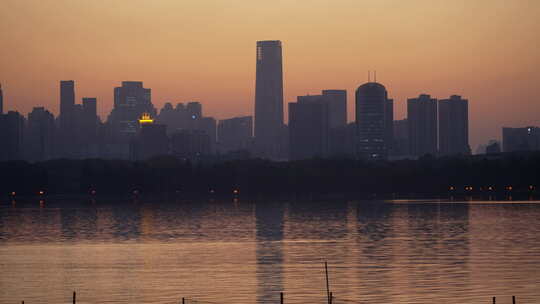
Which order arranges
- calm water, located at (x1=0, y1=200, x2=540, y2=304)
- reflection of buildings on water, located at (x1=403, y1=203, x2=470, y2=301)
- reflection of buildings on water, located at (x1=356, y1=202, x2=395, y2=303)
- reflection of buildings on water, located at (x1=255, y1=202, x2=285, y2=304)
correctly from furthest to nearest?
1. reflection of buildings on water, located at (x1=403, y1=203, x2=470, y2=301)
2. reflection of buildings on water, located at (x1=255, y1=202, x2=285, y2=304)
3. calm water, located at (x1=0, y1=200, x2=540, y2=304)
4. reflection of buildings on water, located at (x1=356, y1=202, x2=395, y2=303)

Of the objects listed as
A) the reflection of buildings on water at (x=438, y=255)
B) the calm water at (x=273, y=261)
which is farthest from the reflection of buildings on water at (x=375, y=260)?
the reflection of buildings on water at (x=438, y=255)

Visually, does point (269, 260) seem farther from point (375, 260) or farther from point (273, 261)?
point (375, 260)

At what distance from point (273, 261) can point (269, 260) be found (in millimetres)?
735

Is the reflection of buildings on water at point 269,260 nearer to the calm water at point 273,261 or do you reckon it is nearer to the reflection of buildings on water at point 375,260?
the calm water at point 273,261

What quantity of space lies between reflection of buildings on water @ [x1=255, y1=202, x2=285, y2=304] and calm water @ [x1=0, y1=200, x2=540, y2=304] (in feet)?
0.31

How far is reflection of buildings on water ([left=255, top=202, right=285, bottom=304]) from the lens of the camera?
51.8 metres

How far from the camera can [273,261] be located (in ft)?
226

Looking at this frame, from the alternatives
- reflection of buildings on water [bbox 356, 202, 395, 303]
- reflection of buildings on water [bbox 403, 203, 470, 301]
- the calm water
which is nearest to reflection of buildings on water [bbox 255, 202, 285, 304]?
the calm water

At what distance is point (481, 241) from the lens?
276ft

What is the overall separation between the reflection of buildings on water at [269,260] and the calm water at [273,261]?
3.7 inches

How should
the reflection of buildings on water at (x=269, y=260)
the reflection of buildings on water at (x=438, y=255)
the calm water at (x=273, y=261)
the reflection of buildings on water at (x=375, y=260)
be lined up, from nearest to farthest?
the reflection of buildings on water at (x=375, y=260) → the calm water at (x=273, y=261) → the reflection of buildings on water at (x=269, y=260) → the reflection of buildings on water at (x=438, y=255)

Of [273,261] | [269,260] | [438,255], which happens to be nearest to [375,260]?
[438,255]

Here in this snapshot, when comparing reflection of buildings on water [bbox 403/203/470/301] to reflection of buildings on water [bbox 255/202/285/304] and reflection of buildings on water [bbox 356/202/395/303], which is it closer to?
reflection of buildings on water [bbox 356/202/395/303]

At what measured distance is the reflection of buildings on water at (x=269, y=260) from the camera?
2038 inches
